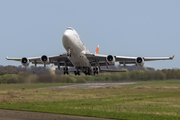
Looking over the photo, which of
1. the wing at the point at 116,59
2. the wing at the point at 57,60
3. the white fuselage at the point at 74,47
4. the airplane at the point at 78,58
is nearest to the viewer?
the white fuselage at the point at 74,47

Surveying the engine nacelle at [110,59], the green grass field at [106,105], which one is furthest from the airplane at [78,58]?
the green grass field at [106,105]

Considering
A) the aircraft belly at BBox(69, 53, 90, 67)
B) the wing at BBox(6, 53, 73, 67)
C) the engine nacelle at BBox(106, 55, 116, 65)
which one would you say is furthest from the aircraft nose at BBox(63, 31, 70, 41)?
the engine nacelle at BBox(106, 55, 116, 65)

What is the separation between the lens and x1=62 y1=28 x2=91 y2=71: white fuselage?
31.2 meters

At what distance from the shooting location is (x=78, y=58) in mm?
34562

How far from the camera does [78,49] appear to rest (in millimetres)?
33312

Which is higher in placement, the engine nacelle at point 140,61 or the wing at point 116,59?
the wing at point 116,59

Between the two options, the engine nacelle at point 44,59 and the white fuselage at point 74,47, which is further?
the engine nacelle at point 44,59

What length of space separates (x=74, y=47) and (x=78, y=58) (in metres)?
2.63

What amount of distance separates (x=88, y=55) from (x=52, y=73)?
12248 mm

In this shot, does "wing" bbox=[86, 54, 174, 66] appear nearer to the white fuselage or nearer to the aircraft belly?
the aircraft belly

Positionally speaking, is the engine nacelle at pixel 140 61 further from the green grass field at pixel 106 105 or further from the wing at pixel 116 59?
the green grass field at pixel 106 105

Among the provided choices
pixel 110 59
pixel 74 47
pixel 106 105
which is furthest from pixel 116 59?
pixel 106 105

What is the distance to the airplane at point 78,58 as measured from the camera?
105ft

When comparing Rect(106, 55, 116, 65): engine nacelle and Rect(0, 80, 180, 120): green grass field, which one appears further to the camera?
Rect(106, 55, 116, 65): engine nacelle
